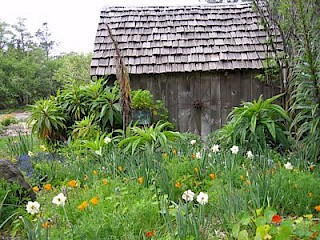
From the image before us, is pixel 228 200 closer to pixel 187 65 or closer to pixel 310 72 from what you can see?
pixel 310 72

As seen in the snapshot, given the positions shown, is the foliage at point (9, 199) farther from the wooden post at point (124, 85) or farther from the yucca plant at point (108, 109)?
the yucca plant at point (108, 109)

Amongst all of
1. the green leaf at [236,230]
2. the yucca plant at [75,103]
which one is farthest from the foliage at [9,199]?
the yucca plant at [75,103]

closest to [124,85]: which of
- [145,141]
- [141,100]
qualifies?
[145,141]

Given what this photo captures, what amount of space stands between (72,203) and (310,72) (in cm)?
294

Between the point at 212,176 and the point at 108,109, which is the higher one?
the point at 108,109

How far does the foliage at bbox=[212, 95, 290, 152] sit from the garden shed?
8.07 ft

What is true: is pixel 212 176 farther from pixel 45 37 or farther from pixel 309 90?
pixel 45 37

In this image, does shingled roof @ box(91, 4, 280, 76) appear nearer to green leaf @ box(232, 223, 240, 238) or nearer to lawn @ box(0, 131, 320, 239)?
lawn @ box(0, 131, 320, 239)

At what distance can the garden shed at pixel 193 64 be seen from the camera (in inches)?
290

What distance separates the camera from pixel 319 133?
13.0ft

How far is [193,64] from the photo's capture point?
7.34m

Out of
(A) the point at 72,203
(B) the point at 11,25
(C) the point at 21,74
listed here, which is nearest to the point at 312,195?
(A) the point at 72,203

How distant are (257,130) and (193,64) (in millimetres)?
2979

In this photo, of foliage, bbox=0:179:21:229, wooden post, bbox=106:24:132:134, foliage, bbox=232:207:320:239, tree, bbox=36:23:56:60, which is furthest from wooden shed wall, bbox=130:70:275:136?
tree, bbox=36:23:56:60
